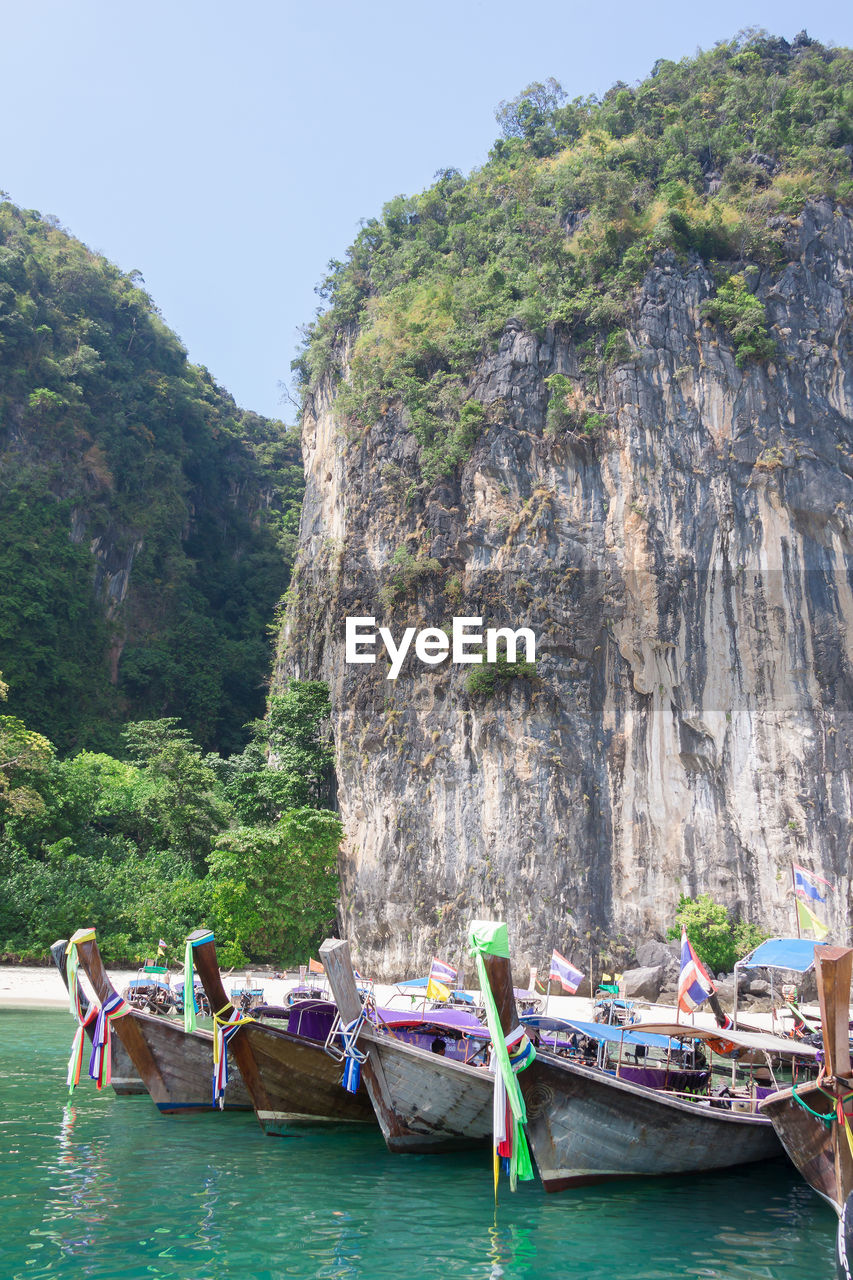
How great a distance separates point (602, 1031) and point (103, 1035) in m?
7.26

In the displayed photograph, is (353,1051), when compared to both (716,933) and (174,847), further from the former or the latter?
(174,847)

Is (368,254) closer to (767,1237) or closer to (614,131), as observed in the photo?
(614,131)

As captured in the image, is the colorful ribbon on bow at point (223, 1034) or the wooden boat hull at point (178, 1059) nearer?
the colorful ribbon on bow at point (223, 1034)

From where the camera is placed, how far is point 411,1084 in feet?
36.6

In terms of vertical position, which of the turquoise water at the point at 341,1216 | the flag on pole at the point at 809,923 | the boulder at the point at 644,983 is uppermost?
the flag on pole at the point at 809,923

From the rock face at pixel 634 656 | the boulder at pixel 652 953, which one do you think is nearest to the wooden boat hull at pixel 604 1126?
the boulder at pixel 652 953

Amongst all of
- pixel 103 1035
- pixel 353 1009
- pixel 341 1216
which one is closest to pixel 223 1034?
pixel 103 1035

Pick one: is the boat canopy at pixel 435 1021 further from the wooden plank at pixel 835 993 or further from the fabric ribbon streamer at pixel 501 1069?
the wooden plank at pixel 835 993

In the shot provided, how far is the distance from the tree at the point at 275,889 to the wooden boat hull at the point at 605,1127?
67.6ft

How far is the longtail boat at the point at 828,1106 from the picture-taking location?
8312 mm

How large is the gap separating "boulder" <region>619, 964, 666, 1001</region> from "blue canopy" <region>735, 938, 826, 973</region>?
11546mm

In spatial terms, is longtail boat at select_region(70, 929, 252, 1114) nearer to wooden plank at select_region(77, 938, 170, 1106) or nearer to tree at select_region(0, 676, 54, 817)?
wooden plank at select_region(77, 938, 170, 1106)

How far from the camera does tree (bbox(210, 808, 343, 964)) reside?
29484 millimetres

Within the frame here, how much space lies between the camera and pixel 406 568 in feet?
106
